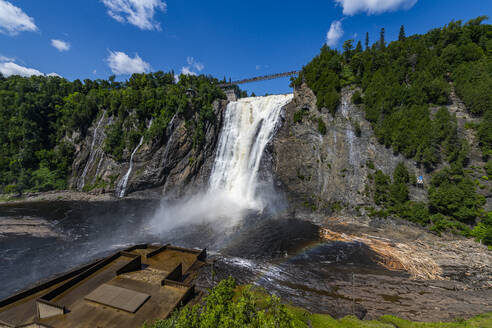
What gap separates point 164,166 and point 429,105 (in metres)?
48.1

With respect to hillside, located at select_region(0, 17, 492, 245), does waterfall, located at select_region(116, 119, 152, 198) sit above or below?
below

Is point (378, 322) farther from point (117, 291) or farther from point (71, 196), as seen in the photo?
point (71, 196)

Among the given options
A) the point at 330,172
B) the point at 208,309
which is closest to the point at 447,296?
the point at 208,309

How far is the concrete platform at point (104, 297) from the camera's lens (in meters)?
11.6

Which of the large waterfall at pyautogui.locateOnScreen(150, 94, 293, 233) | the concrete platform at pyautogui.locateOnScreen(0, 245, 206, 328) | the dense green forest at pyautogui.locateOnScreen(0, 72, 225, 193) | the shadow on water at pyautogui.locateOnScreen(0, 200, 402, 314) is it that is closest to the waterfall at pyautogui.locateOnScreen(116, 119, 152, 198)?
the dense green forest at pyautogui.locateOnScreen(0, 72, 225, 193)

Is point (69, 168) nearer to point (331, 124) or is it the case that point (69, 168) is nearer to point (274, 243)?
point (274, 243)

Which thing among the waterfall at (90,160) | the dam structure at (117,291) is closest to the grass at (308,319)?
the dam structure at (117,291)

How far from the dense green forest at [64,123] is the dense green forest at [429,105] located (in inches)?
1144

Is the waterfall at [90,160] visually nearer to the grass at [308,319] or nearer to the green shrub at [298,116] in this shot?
the green shrub at [298,116]

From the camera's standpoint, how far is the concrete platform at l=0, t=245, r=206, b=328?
11.6m

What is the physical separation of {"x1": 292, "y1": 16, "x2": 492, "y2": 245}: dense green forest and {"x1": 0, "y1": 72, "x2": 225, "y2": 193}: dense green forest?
2905 cm

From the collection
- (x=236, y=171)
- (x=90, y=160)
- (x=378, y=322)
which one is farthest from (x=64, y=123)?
(x=378, y=322)

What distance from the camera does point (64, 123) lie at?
5838 cm

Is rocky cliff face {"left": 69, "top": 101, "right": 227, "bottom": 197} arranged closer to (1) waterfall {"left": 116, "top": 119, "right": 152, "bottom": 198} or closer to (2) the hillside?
(2) the hillside
